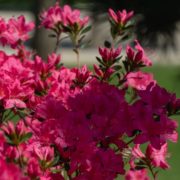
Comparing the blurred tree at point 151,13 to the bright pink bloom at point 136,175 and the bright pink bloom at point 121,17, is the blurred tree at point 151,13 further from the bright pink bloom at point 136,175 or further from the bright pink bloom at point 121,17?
the bright pink bloom at point 136,175

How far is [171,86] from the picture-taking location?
13.8 meters

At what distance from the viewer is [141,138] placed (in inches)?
92.0

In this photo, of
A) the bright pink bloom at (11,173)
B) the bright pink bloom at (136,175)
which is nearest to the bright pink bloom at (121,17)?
the bright pink bloom at (136,175)

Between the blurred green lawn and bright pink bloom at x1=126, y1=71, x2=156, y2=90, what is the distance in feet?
1.11

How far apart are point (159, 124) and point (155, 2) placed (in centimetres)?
217

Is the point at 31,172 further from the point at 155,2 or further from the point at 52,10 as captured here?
the point at 155,2

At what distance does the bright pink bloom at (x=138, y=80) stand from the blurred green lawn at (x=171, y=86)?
0.34m

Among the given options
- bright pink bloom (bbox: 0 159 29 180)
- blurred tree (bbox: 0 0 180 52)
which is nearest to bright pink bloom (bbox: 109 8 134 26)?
blurred tree (bbox: 0 0 180 52)

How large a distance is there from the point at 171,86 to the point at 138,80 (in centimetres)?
1095

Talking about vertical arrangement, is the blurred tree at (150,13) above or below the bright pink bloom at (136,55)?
below

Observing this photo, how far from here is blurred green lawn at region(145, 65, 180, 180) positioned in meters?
7.71

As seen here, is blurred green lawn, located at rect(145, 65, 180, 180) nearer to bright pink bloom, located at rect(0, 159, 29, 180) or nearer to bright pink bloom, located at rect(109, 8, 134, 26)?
bright pink bloom, located at rect(109, 8, 134, 26)

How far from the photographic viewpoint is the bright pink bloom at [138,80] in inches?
109

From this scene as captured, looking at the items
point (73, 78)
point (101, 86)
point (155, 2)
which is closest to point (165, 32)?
point (155, 2)
